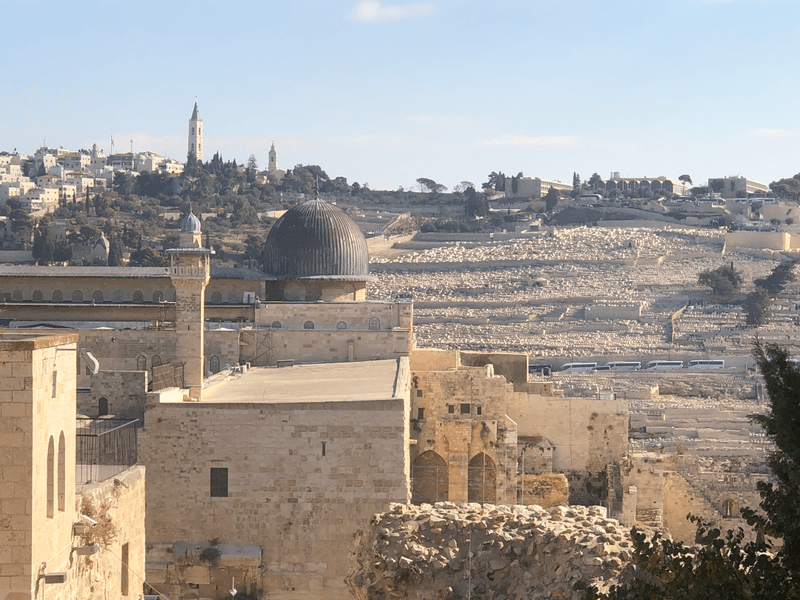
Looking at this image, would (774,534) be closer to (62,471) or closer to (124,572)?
(62,471)

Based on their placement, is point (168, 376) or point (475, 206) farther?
point (475, 206)

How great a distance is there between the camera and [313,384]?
19.4 metres

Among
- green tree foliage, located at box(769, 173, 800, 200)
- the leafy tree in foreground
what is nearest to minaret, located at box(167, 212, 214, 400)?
the leafy tree in foreground

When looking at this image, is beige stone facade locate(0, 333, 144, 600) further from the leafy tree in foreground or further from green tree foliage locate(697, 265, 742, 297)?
green tree foliage locate(697, 265, 742, 297)

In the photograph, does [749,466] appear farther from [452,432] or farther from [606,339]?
[606,339]

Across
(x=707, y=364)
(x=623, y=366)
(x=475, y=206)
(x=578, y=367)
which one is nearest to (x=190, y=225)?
(x=578, y=367)

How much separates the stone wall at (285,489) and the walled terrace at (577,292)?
40.1 m

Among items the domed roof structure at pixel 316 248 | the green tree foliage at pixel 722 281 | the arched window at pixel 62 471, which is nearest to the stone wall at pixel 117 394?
the domed roof structure at pixel 316 248

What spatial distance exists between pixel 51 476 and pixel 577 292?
215 feet

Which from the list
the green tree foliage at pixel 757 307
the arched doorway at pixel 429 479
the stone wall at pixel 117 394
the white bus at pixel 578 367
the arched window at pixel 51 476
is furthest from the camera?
the green tree foliage at pixel 757 307

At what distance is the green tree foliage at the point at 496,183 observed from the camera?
131913 mm

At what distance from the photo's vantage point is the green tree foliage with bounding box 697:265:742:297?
71438mm

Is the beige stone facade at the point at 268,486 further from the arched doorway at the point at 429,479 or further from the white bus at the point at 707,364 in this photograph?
the white bus at the point at 707,364

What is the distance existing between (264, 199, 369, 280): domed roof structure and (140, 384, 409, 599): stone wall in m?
10.9
